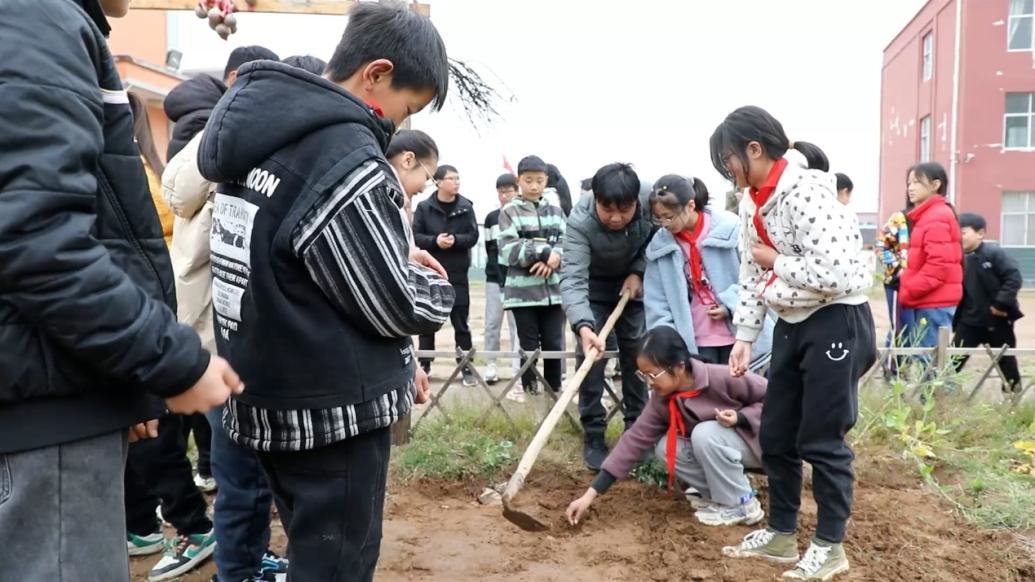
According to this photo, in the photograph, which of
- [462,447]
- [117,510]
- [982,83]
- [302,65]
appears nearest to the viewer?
[117,510]

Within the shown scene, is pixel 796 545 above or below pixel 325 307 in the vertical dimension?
below

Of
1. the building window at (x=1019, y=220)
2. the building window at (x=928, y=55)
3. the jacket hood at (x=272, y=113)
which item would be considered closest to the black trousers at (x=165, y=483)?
the jacket hood at (x=272, y=113)

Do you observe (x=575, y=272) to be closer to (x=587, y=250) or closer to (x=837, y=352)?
(x=587, y=250)

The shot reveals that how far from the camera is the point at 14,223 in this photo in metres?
1.19

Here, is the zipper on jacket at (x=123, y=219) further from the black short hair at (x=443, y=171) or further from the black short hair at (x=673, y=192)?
→ the black short hair at (x=443, y=171)

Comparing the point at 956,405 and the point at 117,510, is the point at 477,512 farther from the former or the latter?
the point at 956,405

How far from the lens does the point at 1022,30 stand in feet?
65.4

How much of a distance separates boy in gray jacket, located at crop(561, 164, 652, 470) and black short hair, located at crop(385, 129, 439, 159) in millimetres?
1250

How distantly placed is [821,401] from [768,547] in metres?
0.75

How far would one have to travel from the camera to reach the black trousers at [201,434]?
3576 millimetres

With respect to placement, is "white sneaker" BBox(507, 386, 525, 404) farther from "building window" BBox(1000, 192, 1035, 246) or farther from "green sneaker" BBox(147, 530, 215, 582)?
"building window" BBox(1000, 192, 1035, 246)

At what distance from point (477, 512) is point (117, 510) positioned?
2.62 metres

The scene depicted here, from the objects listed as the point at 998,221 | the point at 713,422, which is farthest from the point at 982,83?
the point at 713,422

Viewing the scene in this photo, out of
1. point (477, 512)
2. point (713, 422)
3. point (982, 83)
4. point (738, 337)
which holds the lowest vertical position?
point (477, 512)
